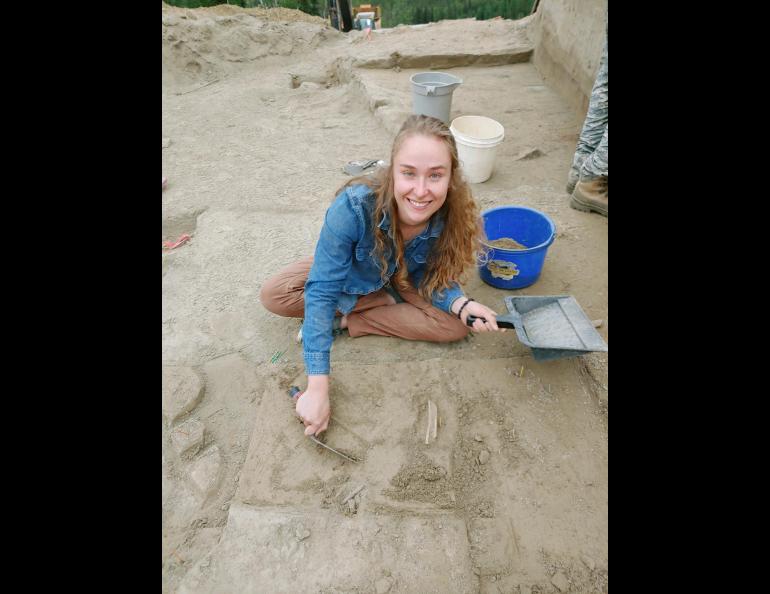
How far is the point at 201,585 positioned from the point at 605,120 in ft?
11.0

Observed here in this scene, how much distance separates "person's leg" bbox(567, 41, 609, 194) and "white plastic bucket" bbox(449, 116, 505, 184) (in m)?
0.58

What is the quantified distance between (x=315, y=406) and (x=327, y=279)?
472 millimetres

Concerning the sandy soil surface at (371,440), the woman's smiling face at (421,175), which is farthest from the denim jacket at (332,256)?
the sandy soil surface at (371,440)

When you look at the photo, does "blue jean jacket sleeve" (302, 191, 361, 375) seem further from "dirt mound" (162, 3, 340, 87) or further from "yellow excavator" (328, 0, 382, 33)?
"yellow excavator" (328, 0, 382, 33)

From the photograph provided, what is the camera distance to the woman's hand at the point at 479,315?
6.03ft

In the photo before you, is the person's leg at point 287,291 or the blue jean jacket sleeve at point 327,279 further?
the person's leg at point 287,291

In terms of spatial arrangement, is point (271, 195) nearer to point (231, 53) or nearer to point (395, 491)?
point (395, 491)

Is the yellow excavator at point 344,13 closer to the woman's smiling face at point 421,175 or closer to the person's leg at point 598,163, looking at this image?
the person's leg at point 598,163

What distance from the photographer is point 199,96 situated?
6.27m

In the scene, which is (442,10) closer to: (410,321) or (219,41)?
(219,41)

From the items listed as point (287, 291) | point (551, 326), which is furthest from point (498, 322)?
point (287, 291)

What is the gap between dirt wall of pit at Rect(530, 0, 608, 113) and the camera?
4137 millimetres

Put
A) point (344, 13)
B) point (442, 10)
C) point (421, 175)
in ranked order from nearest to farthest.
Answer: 1. point (421, 175)
2. point (344, 13)
3. point (442, 10)

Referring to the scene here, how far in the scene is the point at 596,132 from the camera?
10.0 ft
